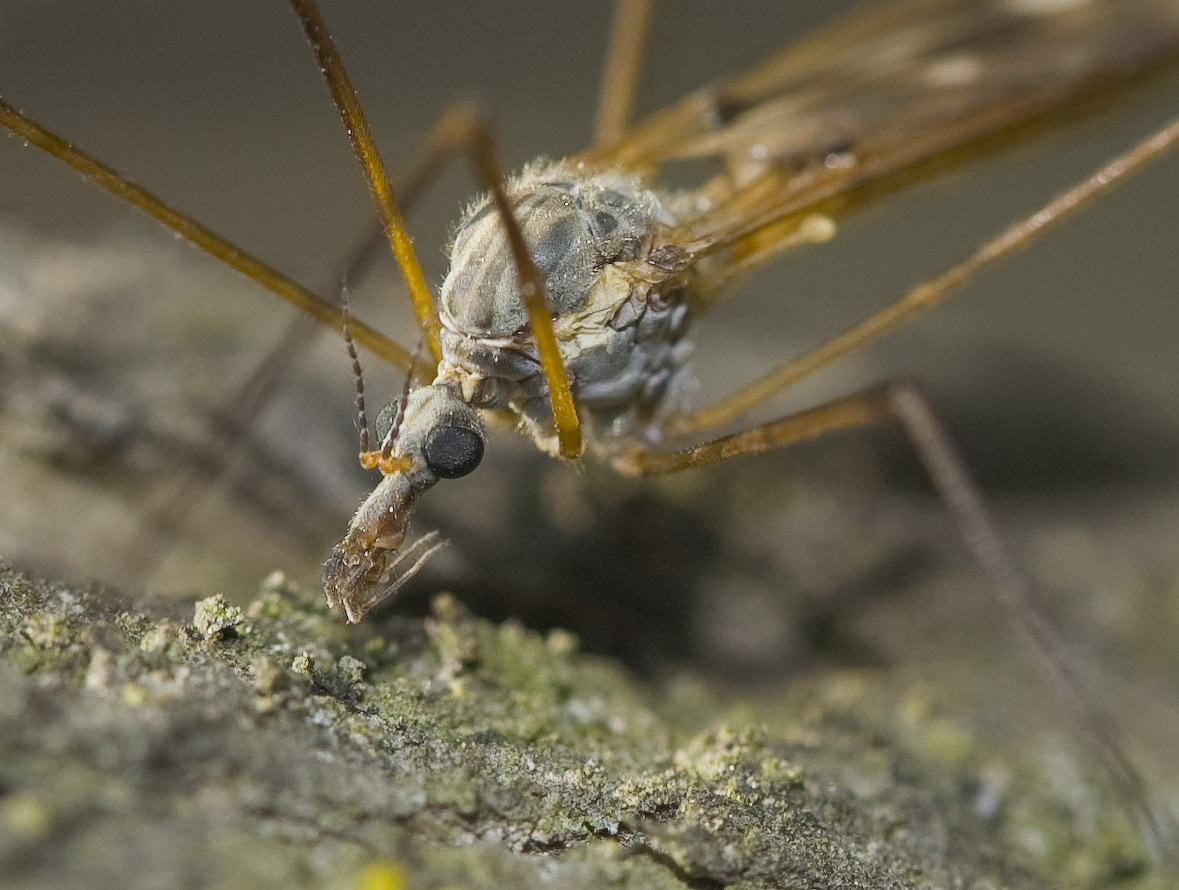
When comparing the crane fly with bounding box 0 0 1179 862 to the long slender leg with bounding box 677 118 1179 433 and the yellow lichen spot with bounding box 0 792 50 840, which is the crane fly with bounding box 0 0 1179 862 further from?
the yellow lichen spot with bounding box 0 792 50 840

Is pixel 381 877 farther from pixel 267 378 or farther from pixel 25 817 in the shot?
pixel 267 378

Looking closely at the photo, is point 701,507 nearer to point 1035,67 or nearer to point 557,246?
point 557,246

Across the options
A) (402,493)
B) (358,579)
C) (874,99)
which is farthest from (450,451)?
(874,99)

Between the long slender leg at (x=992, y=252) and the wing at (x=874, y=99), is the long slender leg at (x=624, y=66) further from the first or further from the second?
the long slender leg at (x=992, y=252)

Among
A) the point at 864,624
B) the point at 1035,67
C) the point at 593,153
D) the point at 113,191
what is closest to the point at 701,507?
the point at 864,624

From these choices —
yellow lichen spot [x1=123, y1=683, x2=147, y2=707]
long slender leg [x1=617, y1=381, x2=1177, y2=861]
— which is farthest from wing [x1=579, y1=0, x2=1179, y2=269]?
yellow lichen spot [x1=123, y1=683, x2=147, y2=707]

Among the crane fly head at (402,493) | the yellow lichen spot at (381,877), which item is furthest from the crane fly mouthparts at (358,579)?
the yellow lichen spot at (381,877)
